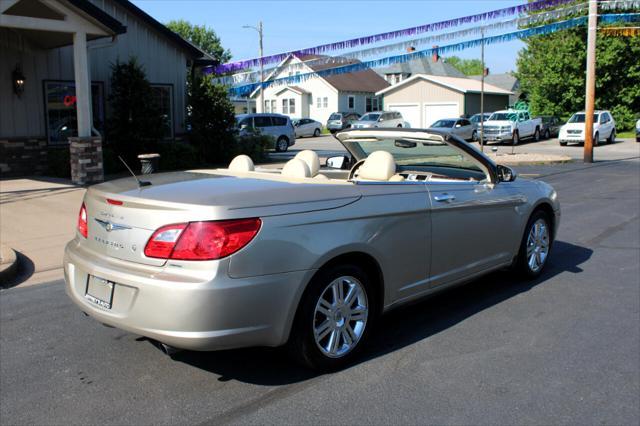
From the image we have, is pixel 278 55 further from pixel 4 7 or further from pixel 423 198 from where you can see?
pixel 423 198

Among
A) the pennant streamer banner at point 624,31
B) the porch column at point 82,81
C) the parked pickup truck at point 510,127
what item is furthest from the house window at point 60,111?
the parked pickup truck at point 510,127

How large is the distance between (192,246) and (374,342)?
1742 mm

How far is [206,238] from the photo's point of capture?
3447 mm

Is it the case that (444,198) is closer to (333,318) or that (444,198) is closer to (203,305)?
(333,318)

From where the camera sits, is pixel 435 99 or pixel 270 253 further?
pixel 435 99

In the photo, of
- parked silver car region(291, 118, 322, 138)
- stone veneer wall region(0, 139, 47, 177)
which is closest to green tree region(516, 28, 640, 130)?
parked silver car region(291, 118, 322, 138)

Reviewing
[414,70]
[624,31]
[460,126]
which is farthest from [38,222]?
[414,70]

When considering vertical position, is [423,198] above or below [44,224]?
above

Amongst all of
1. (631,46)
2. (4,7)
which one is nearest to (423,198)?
(4,7)

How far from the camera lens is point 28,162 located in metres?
15.6

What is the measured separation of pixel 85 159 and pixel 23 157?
3.02 m

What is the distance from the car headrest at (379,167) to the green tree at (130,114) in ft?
43.0

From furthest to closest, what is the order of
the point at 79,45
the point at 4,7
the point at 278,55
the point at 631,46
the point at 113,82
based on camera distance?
the point at 631,46 < the point at 278,55 < the point at 113,82 < the point at 79,45 < the point at 4,7

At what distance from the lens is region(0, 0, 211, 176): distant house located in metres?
13.0
